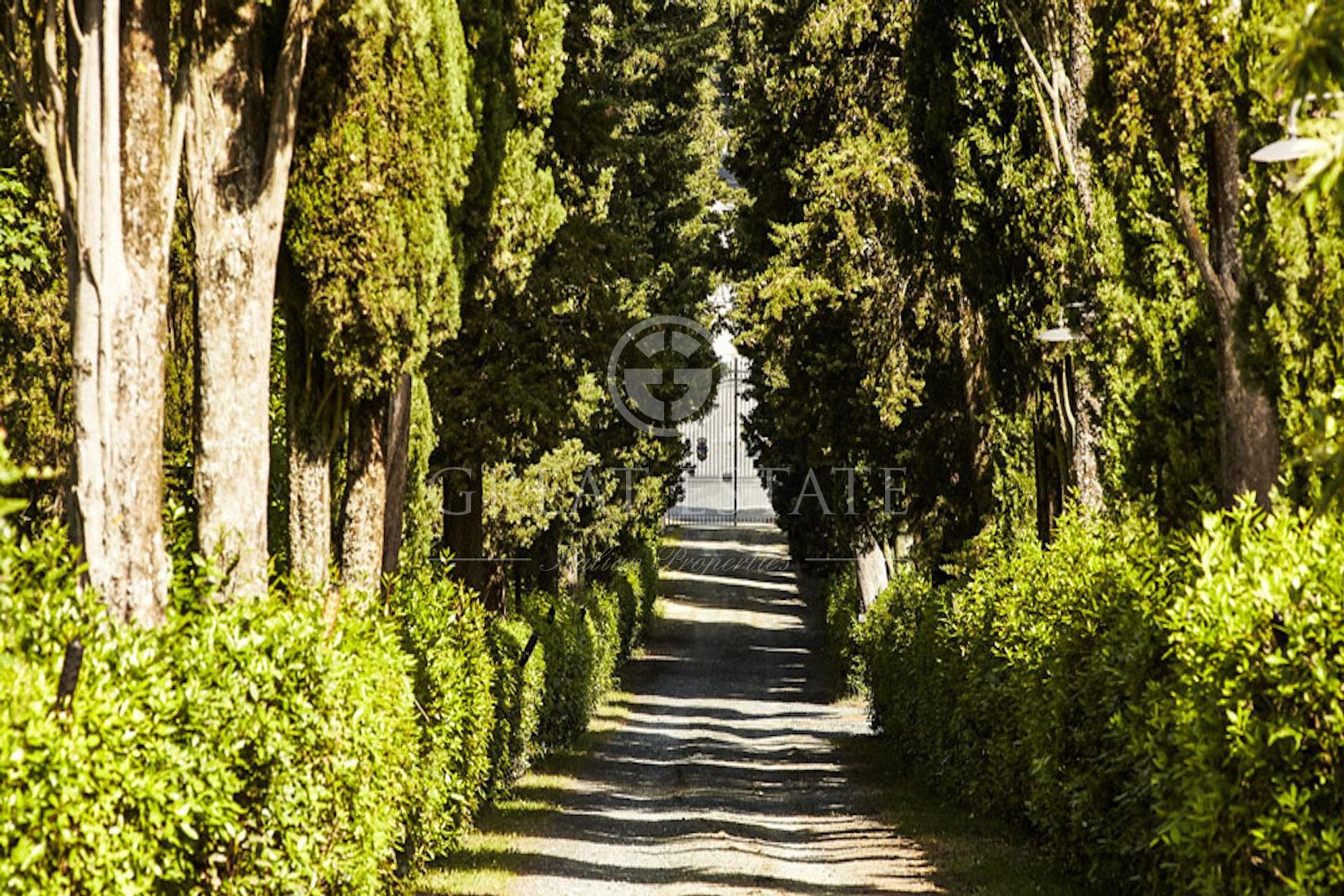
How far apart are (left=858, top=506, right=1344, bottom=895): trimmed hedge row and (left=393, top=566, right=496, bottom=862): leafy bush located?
442cm

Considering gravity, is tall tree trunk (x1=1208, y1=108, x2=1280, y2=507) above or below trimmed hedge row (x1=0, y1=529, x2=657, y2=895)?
above

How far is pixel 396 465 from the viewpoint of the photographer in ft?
42.4

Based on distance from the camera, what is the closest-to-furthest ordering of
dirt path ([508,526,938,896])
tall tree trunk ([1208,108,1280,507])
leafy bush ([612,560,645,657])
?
tall tree trunk ([1208,108,1280,507])
dirt path ([508,526,938,896])
leafy bush ([612,560,645,657])

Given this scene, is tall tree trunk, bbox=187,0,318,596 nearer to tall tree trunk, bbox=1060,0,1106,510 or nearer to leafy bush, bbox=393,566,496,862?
leafy bush, bbox=393,566,496,862

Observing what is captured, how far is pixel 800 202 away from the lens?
27094 millimetres

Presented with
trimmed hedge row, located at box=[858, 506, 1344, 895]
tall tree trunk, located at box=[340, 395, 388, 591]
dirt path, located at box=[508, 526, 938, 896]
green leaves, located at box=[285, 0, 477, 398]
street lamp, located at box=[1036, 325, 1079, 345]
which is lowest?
dirt path, located at box=[508, 526, 938, 896]

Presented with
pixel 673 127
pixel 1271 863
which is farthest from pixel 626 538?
pixel 1271 863

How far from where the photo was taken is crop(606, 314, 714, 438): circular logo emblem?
31.4 m

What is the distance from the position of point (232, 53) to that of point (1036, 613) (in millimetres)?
7008

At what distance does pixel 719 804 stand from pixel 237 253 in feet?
34.0

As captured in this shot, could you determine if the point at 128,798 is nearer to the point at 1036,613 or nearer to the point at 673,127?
the point at 1036,613

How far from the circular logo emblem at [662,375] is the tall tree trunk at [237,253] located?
1964 cm

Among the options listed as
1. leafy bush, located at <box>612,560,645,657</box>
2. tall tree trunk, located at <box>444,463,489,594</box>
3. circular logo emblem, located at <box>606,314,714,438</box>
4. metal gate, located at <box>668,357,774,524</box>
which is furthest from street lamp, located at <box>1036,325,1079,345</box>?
metal gate, located at <box>668,357,774,524</box>

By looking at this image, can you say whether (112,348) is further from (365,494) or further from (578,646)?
(578,646)
